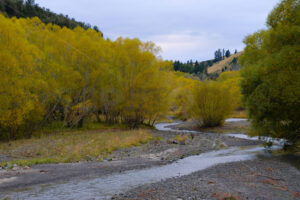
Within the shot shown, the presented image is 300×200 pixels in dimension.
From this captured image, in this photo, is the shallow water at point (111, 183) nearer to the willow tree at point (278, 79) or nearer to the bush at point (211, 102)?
the willow tree at point (278, 79)

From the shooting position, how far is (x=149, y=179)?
1777 centimetres

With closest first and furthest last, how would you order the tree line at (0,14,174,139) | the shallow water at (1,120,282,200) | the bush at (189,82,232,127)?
the shallow water at (1,120,282,200) → the tree line at (0,14,174,139) → the bush at (189,82,232,127)

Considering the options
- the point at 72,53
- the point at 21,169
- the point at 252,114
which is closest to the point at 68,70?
the point at 72,53

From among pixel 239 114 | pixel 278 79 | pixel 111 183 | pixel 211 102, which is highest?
pixel 278 79

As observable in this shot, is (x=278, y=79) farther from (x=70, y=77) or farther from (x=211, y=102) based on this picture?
(x=211, y=102)

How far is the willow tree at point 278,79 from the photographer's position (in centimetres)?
2197

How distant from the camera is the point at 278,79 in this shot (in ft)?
72.6

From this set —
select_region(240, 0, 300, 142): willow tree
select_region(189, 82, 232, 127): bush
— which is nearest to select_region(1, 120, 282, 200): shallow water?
select_region(240, 0, 300, 142): willow tree

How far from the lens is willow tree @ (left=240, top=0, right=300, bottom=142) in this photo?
22.0 m

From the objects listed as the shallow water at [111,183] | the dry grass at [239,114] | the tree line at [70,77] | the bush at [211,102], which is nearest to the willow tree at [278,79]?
the shallow water at [111,183]

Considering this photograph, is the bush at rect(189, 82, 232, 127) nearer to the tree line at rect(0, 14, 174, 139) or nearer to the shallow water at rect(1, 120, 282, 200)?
the tree line at rect(0, 14, 174, 139)

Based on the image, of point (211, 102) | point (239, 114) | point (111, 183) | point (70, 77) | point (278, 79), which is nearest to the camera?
point (111, 183)

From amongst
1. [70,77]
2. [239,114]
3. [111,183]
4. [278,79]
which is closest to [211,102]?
[70,77]

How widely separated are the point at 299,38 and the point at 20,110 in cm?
3151
